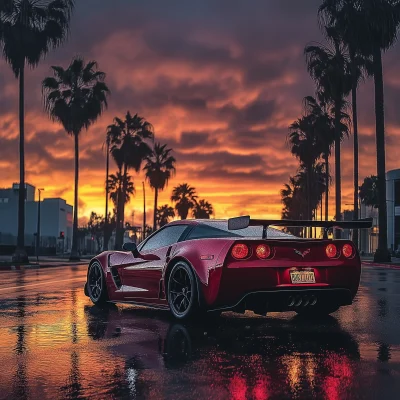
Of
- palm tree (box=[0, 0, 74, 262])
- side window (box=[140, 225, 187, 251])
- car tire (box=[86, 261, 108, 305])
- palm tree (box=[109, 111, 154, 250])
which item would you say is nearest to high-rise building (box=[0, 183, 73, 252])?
palm tree (box=[109, 111, 154, 250])

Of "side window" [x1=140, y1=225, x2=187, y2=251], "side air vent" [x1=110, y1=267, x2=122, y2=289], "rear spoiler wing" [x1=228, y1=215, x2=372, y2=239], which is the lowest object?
"side air vent" [x1=110, y1=267, x2=122, y2=289]

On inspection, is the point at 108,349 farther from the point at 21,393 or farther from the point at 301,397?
the point at 301,397

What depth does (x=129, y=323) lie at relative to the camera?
8344 millimetres

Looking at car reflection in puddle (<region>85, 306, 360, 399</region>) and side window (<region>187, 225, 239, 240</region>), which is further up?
side window (<region>187, 225, 239, 240</region>)

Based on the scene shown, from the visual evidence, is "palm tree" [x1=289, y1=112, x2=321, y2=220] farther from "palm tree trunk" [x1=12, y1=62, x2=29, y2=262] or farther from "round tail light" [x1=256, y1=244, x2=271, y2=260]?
"round tail light" [x1=256, y1=244, x2=271, y2=260]

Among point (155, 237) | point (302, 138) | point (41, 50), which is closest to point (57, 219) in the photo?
point (302, 138)

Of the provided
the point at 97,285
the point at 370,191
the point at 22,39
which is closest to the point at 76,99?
the point at 22,39

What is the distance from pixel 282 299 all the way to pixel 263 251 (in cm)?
58

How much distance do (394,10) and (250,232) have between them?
3247 cm

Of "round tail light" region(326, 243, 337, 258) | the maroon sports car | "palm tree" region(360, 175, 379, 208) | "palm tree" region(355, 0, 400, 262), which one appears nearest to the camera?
the maroon sports car

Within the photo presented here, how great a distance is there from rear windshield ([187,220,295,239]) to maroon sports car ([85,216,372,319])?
0.01 meters

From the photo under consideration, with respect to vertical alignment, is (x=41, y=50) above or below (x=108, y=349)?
above

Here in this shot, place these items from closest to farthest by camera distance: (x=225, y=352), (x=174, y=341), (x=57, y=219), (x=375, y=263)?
(x=225, y=352) → (x=174, y=341) → (x=375, y=263) → (x=57, y=219)

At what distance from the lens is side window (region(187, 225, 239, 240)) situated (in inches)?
336
